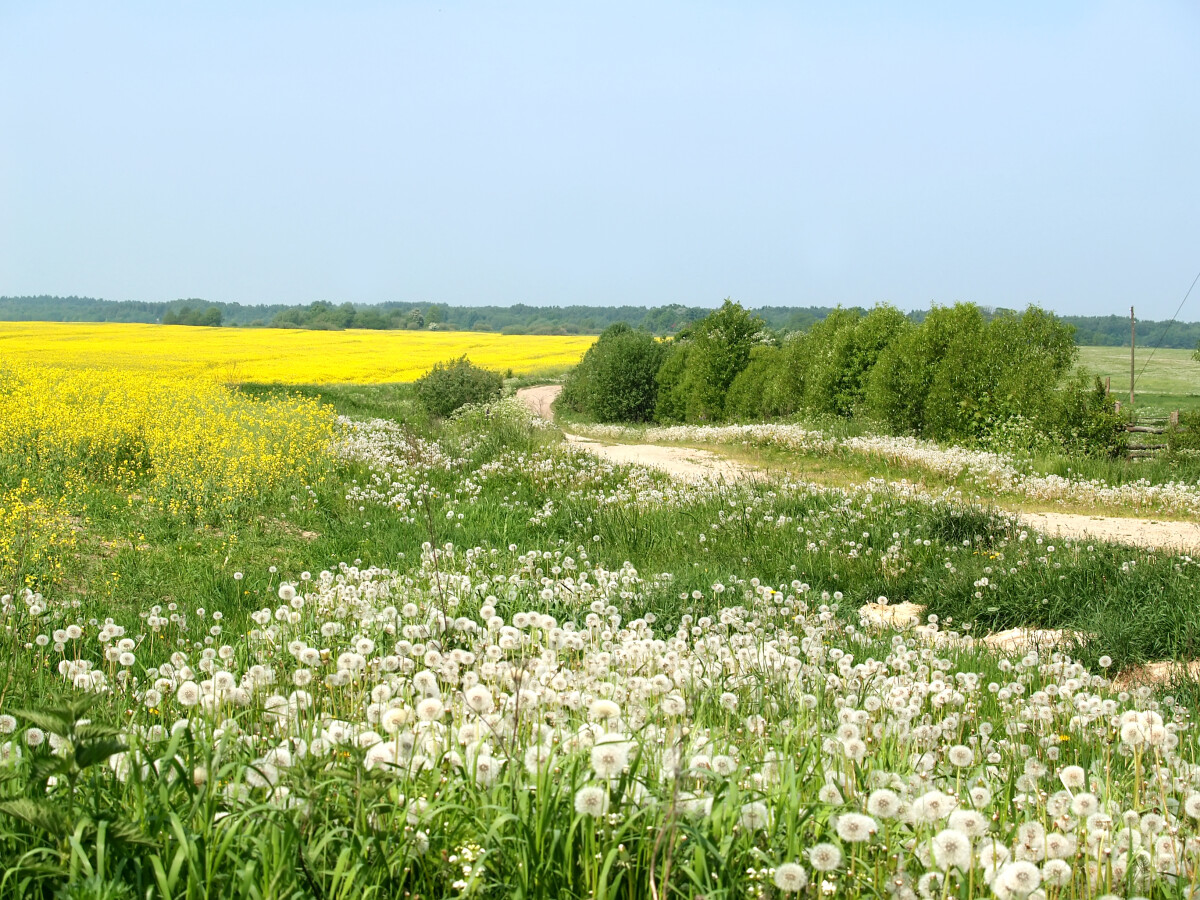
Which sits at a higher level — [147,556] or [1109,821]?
[1109,821]

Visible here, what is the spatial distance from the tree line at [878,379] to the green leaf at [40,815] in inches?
799

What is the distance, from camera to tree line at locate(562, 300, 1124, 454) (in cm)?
2091

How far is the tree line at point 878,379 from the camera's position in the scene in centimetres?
2091

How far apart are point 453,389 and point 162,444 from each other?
1567 centimetres

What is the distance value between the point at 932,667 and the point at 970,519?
5370mm

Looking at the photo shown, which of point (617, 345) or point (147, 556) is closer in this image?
point (147, 556)

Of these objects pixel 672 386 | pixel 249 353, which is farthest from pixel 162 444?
pixel 672 386

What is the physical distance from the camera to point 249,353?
39.8m

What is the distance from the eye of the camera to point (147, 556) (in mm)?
8586

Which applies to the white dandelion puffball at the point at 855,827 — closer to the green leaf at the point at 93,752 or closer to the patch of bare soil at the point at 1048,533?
the green leaf at the point at 93,752

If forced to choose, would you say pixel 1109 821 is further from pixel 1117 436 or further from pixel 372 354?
pixel 372 354

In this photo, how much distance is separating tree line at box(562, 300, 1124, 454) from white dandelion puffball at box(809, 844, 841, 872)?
1952cm

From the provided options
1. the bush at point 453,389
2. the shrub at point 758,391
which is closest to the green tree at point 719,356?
the shrub at point 758,391

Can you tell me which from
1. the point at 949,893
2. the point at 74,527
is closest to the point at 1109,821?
the point at 949,893
